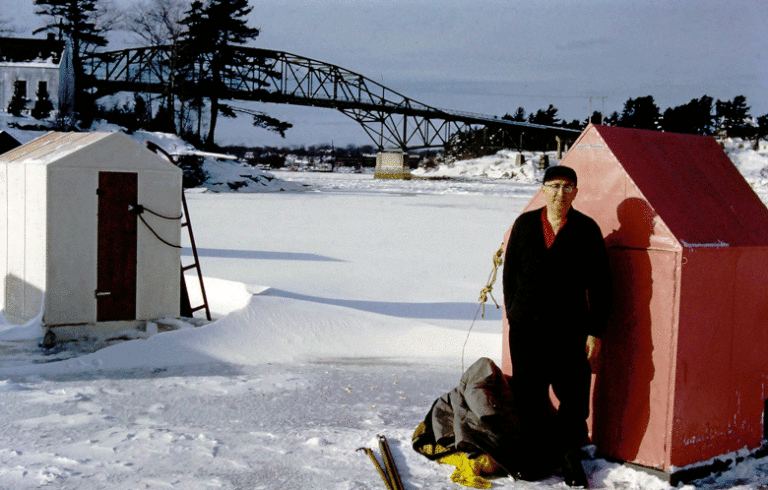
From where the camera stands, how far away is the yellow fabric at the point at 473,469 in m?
3.42

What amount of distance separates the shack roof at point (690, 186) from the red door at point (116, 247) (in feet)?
14.1

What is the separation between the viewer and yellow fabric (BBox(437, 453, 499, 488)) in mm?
3418

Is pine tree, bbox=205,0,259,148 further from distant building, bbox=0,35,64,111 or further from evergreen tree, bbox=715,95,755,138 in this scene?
evergreen tree, bbox=715,95,755,138

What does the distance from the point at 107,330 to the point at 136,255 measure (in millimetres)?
755

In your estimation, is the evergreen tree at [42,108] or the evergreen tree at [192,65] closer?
the evergreen tree at [42,108]

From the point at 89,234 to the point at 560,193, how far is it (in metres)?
4.60

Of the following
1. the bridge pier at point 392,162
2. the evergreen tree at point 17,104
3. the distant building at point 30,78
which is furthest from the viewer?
the bridge pier at point 392,162

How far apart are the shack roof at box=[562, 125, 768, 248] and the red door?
4.31m

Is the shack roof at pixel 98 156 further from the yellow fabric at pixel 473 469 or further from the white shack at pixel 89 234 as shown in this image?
the yellow fabric at pixel 473 469

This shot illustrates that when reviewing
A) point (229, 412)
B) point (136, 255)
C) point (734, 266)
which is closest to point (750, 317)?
point (734, 266)

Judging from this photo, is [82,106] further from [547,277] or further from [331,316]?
[547,277]

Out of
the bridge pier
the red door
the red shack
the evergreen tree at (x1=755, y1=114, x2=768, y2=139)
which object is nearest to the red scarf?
the red shack

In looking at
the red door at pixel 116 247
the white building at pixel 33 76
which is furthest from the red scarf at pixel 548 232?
the white building at pixel 33 76

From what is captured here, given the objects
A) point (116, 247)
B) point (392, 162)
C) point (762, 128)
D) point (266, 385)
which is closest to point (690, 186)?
point (266, 385)
